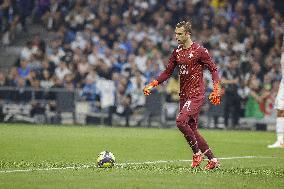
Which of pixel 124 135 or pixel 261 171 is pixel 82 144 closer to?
pixel 124 135

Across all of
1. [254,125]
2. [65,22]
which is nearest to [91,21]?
[65,22]

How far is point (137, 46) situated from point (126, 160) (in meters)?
16.3

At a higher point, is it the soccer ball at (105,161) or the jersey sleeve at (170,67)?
the jersey sleeve at (170,67)

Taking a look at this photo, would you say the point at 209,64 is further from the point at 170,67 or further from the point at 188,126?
the point at 188,126

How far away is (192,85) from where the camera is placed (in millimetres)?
12969

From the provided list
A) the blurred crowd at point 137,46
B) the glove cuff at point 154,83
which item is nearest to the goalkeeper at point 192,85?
the glove cuff at point 154,83

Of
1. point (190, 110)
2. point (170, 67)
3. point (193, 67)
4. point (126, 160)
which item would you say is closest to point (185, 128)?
point (190, 110)

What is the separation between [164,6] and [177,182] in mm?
22895

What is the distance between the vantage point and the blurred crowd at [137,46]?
28344 mm

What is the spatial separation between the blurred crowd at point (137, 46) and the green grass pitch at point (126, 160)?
384 centimetres

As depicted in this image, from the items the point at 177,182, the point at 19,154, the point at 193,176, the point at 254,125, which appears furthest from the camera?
the point at 254,125

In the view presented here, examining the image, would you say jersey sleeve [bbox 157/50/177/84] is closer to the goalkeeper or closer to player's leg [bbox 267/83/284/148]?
the goalkeeper

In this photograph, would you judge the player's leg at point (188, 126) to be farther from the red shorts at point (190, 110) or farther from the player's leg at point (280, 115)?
the player's leg at point (280, 115)

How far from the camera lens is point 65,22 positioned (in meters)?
32.8
